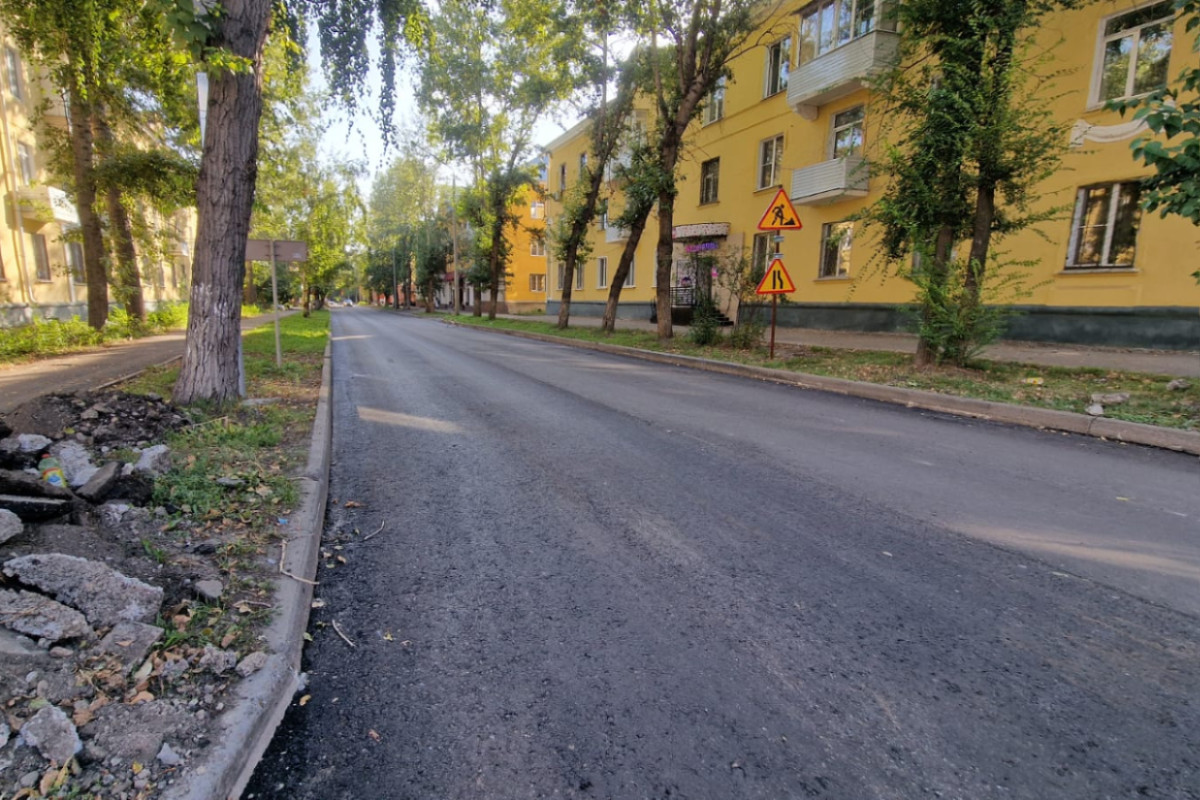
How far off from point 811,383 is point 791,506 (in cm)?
613

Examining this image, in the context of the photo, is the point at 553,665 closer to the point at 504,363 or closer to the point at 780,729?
the point at 780,729

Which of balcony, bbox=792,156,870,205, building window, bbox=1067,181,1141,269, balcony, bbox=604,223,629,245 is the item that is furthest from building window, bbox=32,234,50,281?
building window, bbox=1067,181,1141,269

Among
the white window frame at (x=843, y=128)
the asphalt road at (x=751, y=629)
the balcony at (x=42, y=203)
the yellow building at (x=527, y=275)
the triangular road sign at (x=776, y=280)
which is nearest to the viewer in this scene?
the asphalt road at (x=751, y=629)

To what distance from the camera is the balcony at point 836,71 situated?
1573cm

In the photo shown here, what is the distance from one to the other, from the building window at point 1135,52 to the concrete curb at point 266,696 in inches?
610

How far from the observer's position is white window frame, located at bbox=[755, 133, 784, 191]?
806 inches

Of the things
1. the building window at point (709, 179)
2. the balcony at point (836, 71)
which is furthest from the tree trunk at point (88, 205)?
A: the building window at point (709, 179)

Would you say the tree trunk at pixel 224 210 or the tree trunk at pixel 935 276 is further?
the tree trunk at pixel 935 276

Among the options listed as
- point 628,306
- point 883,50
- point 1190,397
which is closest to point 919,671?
point 1190,397

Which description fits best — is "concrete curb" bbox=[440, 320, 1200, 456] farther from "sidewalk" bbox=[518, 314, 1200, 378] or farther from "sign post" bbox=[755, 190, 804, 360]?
"sidewalk" bbox=[518, 314, 1200, 378]

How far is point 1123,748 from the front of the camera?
1938 millimetres

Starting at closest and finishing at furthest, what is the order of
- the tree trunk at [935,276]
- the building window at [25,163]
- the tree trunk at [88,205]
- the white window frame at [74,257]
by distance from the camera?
the tree trunk at [935,276]
the tree trunk at [88,205]
the building window at [25,163]
the white window frame at [74,257]

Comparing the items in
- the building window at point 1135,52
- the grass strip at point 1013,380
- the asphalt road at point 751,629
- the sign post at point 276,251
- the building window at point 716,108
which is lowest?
the asphalt road at point 751,629

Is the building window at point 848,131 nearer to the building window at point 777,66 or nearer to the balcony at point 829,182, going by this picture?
the balcony at point 829,182
